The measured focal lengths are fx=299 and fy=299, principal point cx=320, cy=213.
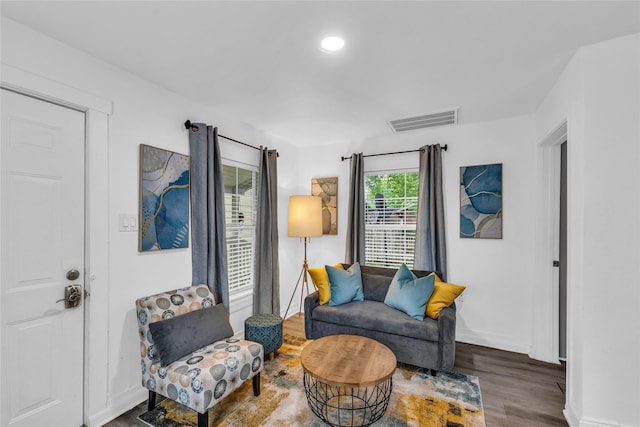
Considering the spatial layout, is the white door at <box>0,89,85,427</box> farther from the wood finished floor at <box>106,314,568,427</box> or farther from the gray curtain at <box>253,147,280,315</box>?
the gray curtain at <box>253,147,280,315</box>

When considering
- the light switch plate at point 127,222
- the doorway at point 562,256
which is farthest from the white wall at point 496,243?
the light switch plate at point 127,222

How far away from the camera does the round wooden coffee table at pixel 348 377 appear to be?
1.91 metres

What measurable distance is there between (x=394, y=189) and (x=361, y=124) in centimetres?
103

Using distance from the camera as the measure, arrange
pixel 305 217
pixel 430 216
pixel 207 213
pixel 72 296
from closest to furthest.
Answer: pixel 72 296, pixel 207 213, pixel 430 216, pixel 305 217

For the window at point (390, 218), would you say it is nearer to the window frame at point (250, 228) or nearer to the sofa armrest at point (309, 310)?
the sofa armrest at point (309, 310)

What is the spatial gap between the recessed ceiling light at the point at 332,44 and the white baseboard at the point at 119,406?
2.87 m

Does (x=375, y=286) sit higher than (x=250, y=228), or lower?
lower

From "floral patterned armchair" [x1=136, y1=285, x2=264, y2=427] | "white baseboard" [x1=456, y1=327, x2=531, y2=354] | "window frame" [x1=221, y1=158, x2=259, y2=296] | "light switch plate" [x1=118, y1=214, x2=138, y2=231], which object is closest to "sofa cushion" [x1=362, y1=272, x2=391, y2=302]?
"white baseboard" [x1=456, y1=327, x2=531, y2=354]

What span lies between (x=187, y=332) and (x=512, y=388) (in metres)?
2.69

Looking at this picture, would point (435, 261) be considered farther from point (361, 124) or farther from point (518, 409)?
point (361, 124)

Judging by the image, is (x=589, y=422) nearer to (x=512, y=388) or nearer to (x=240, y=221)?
(x=512, y=388)

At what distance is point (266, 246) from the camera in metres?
3.68

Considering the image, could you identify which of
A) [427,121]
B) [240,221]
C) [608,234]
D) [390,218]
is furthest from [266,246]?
[608,234]

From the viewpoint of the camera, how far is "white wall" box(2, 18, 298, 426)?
1.95 metres
